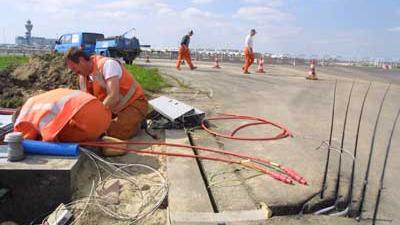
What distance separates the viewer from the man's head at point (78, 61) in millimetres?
6383

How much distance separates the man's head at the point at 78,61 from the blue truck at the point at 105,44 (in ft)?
68.4

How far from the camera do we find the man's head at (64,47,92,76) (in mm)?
6383

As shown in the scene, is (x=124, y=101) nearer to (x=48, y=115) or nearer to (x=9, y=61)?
(x=48, y=115)

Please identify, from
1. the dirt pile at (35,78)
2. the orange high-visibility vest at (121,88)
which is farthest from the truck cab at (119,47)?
the orange high-visibility vest at (121,88)

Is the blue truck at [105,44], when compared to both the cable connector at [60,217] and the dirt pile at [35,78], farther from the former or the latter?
the cable connector at [60,217]

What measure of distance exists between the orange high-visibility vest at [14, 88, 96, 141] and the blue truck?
21.6m

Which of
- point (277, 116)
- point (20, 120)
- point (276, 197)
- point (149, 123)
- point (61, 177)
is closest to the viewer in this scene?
point (276, 197)

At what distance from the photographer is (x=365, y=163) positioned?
600 centimetres

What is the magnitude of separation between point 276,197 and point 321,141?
278 cm

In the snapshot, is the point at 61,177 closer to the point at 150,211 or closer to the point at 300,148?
the point at 150,211

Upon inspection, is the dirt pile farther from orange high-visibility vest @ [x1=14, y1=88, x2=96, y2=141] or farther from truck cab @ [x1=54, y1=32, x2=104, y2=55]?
truck cab @ [x1=54, y1=32, x2=104, y2=55]

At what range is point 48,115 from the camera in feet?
18.5

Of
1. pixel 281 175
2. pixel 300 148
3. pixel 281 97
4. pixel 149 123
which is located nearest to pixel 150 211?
pixel 281 175

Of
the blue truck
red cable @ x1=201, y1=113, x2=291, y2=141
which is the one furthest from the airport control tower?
red cable @ x1=201, y1=113, x2=291, y2=141
